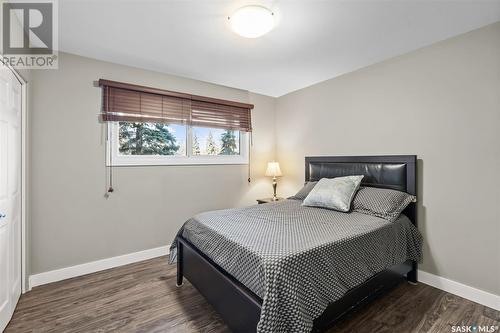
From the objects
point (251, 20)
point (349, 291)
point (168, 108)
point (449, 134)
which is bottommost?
point (349, 291)

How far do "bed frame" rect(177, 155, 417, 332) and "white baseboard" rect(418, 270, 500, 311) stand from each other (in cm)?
12

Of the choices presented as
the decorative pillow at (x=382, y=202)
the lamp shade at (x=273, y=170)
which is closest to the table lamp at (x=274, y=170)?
the lamp shade at (x=273, y=170)

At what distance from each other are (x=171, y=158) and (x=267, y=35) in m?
1.94

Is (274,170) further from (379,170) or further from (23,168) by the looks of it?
(23,168)

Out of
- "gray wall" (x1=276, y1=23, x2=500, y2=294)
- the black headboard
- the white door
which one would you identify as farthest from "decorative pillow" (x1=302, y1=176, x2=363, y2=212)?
the white door

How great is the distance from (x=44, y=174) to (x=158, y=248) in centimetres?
151

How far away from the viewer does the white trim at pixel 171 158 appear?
281 centimetres

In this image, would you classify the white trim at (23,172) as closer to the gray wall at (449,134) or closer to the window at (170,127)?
the window at (170,127)

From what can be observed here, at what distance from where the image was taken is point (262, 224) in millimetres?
2059

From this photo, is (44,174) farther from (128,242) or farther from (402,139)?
(402,139)

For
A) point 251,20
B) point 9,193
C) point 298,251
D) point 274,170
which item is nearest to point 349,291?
point 298,251

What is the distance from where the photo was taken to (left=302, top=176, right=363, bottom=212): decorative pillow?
247 cm

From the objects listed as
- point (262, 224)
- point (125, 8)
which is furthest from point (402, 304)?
point (125, 8)
